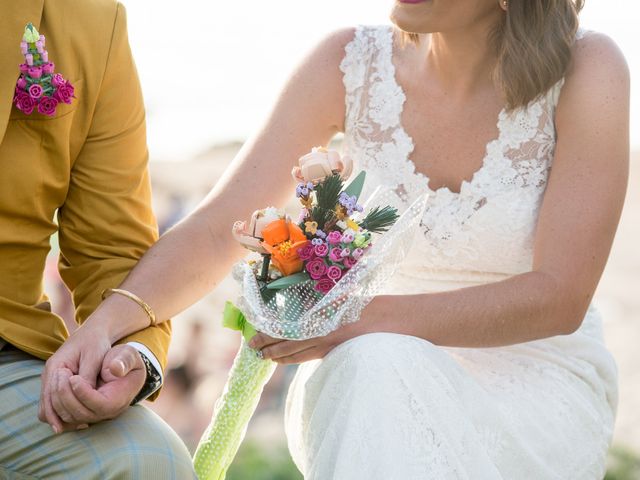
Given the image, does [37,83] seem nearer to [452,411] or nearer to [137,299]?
[137,299]

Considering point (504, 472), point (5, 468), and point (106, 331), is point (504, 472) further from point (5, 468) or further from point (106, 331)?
point (5, 468)

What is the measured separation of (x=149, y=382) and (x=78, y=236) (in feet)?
1.59

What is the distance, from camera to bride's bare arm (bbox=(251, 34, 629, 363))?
104 inches

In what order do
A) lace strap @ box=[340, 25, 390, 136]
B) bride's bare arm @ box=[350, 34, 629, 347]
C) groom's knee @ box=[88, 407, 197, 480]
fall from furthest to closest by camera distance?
lace strap @ box=[340, 25, 390, 136]
bride's bare arm @ box=[350, 34, 629, 347]
groom's knee @ box=[88, 407, 197, 480]

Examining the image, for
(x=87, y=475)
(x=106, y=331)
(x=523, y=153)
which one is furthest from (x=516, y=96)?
(x=87, y=475)

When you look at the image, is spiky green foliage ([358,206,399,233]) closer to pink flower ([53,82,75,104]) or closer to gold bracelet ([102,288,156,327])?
gold bracelet ([102,288,156,327])

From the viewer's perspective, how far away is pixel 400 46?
132 inches

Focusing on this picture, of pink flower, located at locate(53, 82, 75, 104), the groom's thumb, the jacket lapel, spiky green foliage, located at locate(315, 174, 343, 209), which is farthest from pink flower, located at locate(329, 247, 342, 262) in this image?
the jacket lapel

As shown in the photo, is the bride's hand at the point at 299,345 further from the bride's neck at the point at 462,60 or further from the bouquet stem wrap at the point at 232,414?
the bride's neck at the point at 462,60

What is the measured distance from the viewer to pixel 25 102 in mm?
2689

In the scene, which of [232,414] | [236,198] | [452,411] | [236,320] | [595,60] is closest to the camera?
A: [452,411]

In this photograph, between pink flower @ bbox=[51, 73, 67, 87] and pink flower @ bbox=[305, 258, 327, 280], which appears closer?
pink flower @ bbox=[305, 258, 327, 280]

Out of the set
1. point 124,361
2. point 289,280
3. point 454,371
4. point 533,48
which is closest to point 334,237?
point 289,280

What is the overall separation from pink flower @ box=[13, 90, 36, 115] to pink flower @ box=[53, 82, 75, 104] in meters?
0.06
